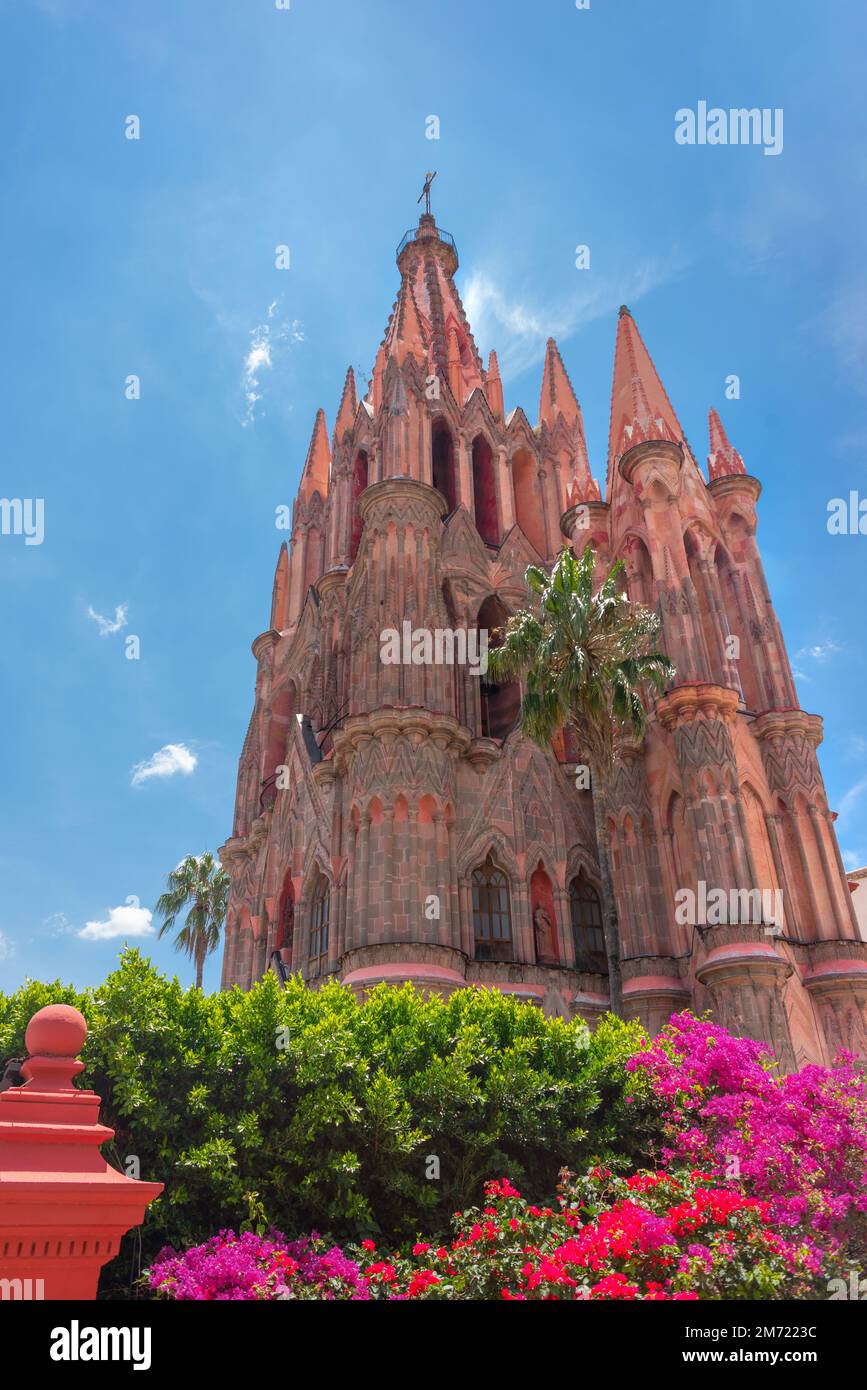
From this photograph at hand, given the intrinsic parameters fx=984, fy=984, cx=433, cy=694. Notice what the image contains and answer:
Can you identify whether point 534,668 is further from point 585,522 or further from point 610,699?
point 585,522

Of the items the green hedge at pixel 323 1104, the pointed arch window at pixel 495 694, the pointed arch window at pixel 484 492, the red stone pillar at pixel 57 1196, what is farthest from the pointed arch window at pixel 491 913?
the red stone pillar at pixel 57 1196

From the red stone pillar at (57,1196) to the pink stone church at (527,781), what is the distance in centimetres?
1443

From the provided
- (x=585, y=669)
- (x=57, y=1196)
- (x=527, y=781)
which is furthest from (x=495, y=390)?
(x=57, y=1196)

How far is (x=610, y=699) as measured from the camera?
2202cm

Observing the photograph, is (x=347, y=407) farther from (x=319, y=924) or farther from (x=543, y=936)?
(x=543, y=936)

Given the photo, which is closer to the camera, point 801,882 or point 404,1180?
point 404,1180

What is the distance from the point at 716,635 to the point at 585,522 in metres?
7.70

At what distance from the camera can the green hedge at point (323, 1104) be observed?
1260cm

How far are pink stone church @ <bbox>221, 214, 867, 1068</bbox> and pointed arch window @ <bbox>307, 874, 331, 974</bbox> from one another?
10cm

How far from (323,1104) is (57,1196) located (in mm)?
6582

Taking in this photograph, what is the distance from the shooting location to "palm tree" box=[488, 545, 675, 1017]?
21.8m

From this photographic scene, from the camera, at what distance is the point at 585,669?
21.9 metres

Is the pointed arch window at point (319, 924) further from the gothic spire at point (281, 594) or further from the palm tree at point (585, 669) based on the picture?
the gothic spire at point (281, 594)
